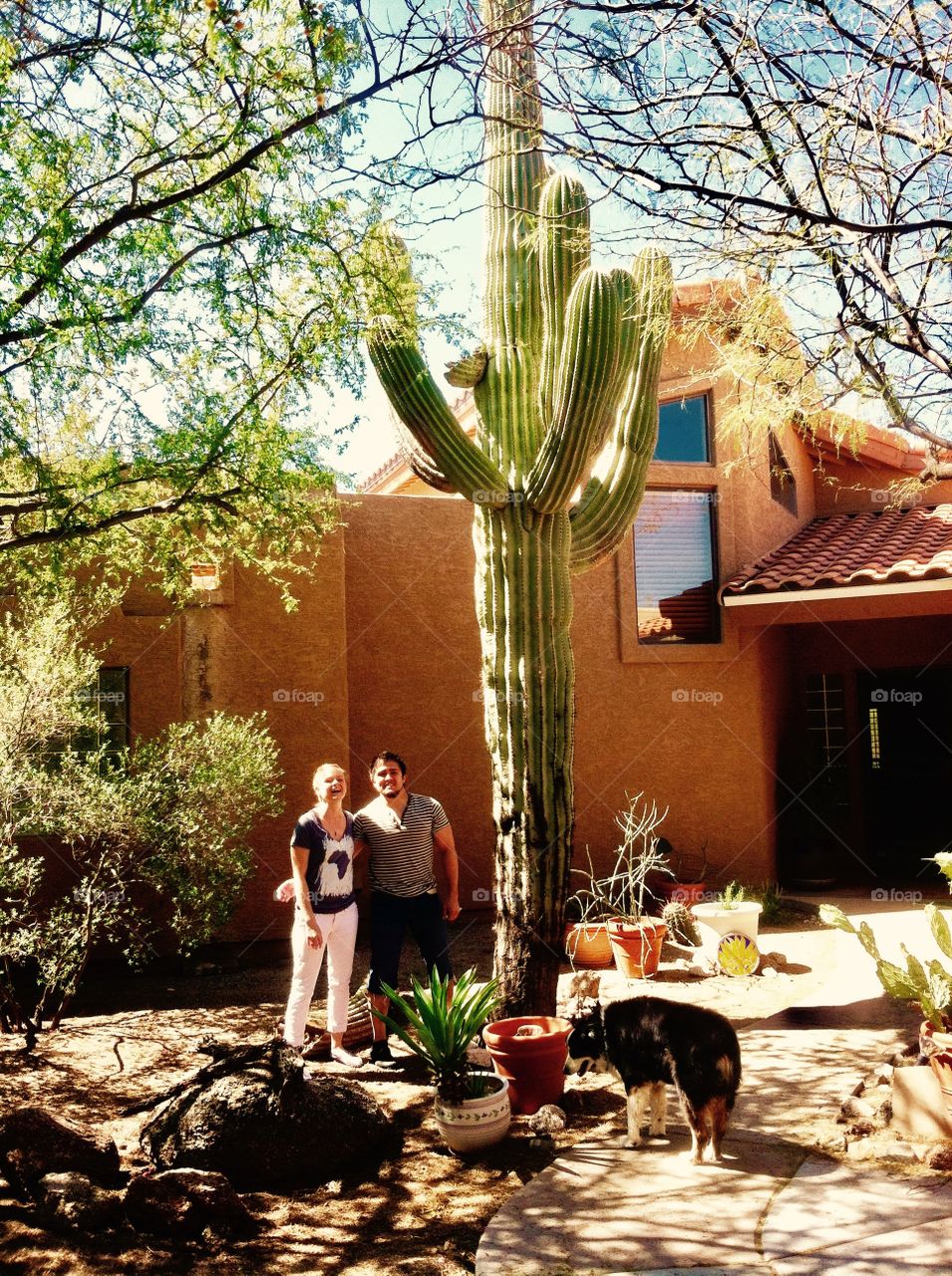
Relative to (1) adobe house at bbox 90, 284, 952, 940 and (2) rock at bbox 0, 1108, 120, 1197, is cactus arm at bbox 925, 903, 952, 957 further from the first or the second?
(1) adobe house at bbox 90, 284, 952, 940

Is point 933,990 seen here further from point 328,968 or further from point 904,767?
point 904,767

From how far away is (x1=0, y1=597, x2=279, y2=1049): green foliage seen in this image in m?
5.95

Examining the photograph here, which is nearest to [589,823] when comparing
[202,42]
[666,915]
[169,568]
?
[666,915]

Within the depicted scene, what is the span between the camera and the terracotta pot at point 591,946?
26.2ft

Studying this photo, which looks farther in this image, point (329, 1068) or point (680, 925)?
point (680, 925)

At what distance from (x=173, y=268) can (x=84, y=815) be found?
3348 millimetres

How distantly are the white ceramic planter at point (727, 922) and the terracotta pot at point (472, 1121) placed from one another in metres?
3.55

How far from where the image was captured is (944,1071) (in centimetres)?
405

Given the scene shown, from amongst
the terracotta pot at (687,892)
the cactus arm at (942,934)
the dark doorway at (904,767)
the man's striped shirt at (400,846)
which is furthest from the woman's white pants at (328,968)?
the dark doorway at (904,767)

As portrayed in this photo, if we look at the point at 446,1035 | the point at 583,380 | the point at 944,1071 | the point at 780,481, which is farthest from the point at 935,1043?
the point at 780,481

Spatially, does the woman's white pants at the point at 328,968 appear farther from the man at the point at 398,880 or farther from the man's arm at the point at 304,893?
the man at the point at 398,880

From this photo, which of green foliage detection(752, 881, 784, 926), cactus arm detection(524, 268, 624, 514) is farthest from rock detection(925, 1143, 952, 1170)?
green foliage detection(752, 881, 784, 926)

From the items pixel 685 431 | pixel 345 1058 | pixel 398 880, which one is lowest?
pixel 345 1058

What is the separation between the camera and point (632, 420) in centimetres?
684
